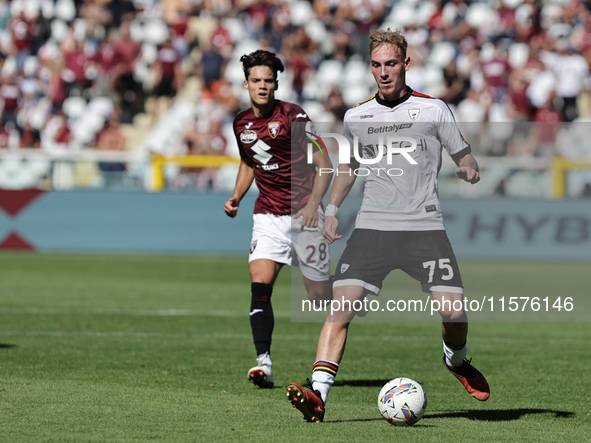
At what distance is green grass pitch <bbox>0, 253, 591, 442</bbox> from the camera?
213 inches

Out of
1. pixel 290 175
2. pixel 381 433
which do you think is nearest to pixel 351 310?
pixel 381 433

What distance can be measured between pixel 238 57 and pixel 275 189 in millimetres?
15156

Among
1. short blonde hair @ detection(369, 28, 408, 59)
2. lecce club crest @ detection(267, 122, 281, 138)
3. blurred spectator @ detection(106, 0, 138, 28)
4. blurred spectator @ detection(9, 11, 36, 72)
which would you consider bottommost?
lecce club crest @ detection(267, 122, 281, 138)

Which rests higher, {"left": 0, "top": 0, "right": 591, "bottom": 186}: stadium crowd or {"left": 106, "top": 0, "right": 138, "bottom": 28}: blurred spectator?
{"left": 106, "top": 0, "right": 138, "bottom": 28}: blurred spectator

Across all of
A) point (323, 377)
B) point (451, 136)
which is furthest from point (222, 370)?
point (451, 136)

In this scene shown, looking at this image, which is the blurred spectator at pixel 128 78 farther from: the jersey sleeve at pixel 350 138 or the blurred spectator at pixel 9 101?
the jersey sleeve at pixel 350 138

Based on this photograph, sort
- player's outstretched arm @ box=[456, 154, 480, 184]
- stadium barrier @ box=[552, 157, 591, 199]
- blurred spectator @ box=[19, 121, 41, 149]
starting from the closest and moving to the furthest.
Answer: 1. player's outstretched arm @ box=[456, 154, 480, 184]
2. stadium barrier @ box=[552, 157, 591, 199]
3. blurred spectator @ box=[19, 121, 41, 149]

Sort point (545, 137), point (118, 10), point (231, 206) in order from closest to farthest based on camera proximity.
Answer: point (231, 206)
point (545, 137)
point (118, 10)

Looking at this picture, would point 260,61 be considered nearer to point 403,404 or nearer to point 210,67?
point 403,404

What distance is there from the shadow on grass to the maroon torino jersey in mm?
2170

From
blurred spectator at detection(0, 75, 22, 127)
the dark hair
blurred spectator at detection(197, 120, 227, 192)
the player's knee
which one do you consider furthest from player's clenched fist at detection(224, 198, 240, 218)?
blurred spectator at detection(0, 75, 22, 127)

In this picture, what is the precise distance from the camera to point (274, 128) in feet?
24.4

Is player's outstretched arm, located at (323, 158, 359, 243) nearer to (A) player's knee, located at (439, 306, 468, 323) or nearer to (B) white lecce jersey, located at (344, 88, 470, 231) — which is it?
(B) white lecce jersey, located at (344, 88, 470, 231)

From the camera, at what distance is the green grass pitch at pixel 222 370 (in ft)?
17.8
